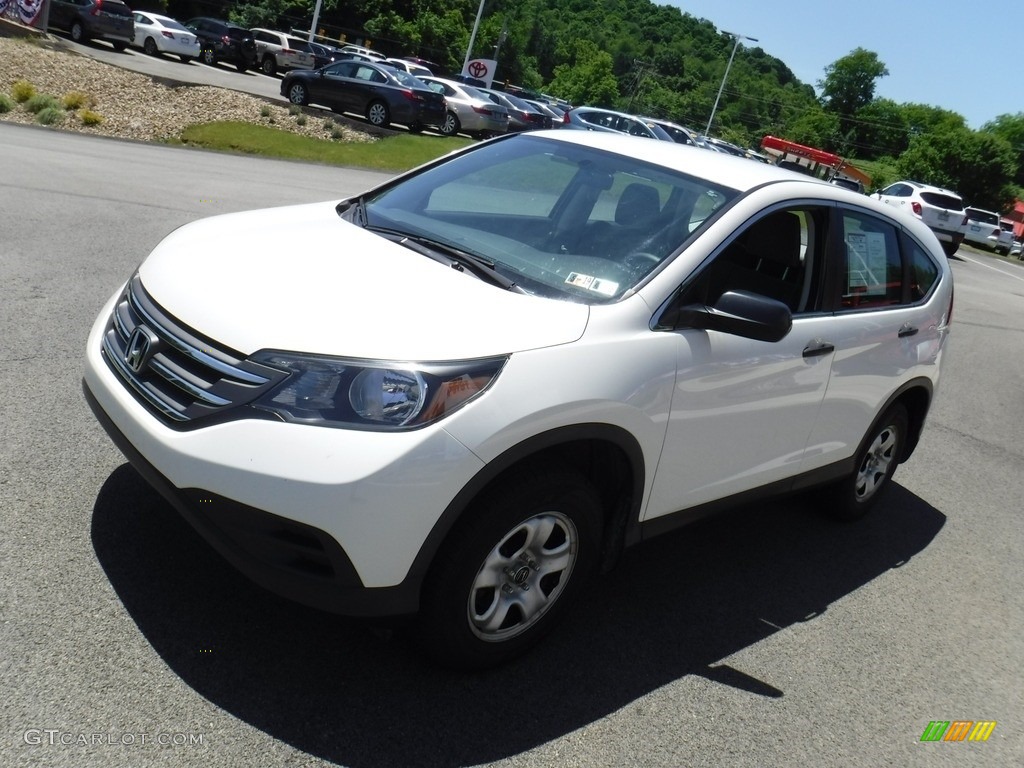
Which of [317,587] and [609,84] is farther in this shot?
[609,84]

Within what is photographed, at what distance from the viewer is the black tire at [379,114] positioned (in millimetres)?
27297

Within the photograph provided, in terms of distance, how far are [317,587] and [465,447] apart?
2.00 feet

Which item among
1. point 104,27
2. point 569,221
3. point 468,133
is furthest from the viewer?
point 104,27

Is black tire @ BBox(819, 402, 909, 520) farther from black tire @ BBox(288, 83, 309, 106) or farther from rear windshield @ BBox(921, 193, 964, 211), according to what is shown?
rear windshield @ BBox(921, 193, 964, 211)

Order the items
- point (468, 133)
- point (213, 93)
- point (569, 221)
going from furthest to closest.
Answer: point (468, 133), point (213, 93), point (569, 221)

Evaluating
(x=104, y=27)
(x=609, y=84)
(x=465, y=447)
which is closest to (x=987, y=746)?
(x=465, y=447)

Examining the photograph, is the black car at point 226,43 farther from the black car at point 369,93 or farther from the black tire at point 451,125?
the black tire at point 451,125

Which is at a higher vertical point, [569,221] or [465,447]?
[569,221]

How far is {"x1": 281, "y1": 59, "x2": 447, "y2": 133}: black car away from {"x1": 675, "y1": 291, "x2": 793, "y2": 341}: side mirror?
24881mm

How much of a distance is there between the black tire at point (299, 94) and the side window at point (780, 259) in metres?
25.4

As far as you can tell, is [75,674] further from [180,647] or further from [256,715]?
[256,715]

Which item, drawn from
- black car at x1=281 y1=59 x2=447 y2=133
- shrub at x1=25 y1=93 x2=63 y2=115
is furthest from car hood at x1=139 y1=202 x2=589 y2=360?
black car at x1=281 y1=59 x2=447 y2=133

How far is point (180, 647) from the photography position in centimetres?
327

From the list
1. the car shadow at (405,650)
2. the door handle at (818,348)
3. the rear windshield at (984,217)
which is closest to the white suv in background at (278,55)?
the rear windshield at (984,217)
